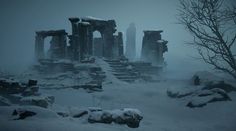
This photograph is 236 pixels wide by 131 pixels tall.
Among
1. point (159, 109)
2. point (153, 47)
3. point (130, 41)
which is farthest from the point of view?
point (130, 41)

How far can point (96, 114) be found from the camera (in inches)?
372

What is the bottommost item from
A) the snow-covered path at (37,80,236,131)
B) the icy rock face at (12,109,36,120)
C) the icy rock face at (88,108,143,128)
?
the snow-covered path at (37,80,236,131)

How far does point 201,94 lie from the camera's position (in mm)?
13992

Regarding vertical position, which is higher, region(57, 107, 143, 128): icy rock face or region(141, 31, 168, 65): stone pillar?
region(141, 31, 168, 65): stone pillar

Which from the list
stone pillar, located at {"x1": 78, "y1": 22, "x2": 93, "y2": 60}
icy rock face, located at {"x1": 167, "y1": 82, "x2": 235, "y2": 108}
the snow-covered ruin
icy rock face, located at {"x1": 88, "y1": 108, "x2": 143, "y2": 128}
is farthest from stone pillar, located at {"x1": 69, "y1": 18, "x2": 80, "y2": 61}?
icy rock face, located at {"x1": 88, "y1": 108, "x2": 143, "y2": 128}

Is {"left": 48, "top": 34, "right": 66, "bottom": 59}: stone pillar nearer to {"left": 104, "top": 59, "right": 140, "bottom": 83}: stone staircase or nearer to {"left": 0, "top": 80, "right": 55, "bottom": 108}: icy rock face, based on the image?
{"left": 104, "top": 59, "right": 140, "bottom": 83}: stone staircase

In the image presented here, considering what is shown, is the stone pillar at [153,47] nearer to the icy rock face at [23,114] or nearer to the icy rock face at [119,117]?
the icy rock face at [119,117]

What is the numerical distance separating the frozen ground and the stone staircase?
815cm

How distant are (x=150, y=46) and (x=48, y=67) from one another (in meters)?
14.8

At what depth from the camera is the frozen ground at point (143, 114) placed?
821cm

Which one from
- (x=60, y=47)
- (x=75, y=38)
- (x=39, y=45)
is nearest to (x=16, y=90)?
(x=75, y=38)

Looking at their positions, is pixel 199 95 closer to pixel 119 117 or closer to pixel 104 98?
pixel 104 98

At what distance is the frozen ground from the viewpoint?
26.9 feet

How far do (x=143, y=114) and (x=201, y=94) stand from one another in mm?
3721
